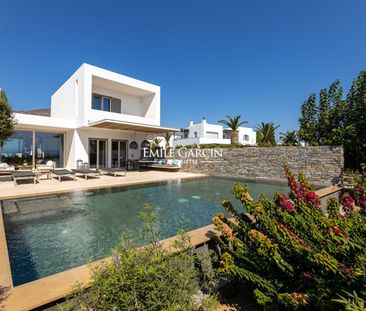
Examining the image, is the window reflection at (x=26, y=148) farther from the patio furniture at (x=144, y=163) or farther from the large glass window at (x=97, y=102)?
the patio furniture at (x=144, y=163)

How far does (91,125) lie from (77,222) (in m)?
10.9

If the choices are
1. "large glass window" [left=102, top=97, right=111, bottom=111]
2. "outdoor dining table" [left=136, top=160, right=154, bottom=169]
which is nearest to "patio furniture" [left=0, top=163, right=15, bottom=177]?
"large glass window" [left=102, top=97, right=111, bottom=111]

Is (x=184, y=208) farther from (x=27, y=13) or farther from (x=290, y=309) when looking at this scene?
(x=27, y=13)

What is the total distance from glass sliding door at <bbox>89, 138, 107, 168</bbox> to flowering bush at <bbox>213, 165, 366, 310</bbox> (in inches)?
683

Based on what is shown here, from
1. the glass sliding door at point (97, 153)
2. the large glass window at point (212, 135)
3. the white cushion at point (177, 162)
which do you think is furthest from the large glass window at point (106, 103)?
the large glass window at point (212, 135)

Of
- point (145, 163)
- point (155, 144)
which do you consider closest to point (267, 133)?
point (155, 144)

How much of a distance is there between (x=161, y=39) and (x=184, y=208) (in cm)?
1898

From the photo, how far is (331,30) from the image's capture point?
14.0m

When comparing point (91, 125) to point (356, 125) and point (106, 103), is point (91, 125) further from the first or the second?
point (356, 125)

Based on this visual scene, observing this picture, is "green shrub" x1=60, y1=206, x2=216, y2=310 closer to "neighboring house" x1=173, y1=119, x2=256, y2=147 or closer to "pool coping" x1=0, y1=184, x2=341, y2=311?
"pool coping" x1=0, y1=184, x2=341, y2=311

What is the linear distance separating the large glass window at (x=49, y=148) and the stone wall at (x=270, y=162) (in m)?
11.7

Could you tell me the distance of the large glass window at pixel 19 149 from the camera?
1678 centimetres

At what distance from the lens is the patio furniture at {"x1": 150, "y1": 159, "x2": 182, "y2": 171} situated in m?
19.5

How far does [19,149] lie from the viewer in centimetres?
1741
